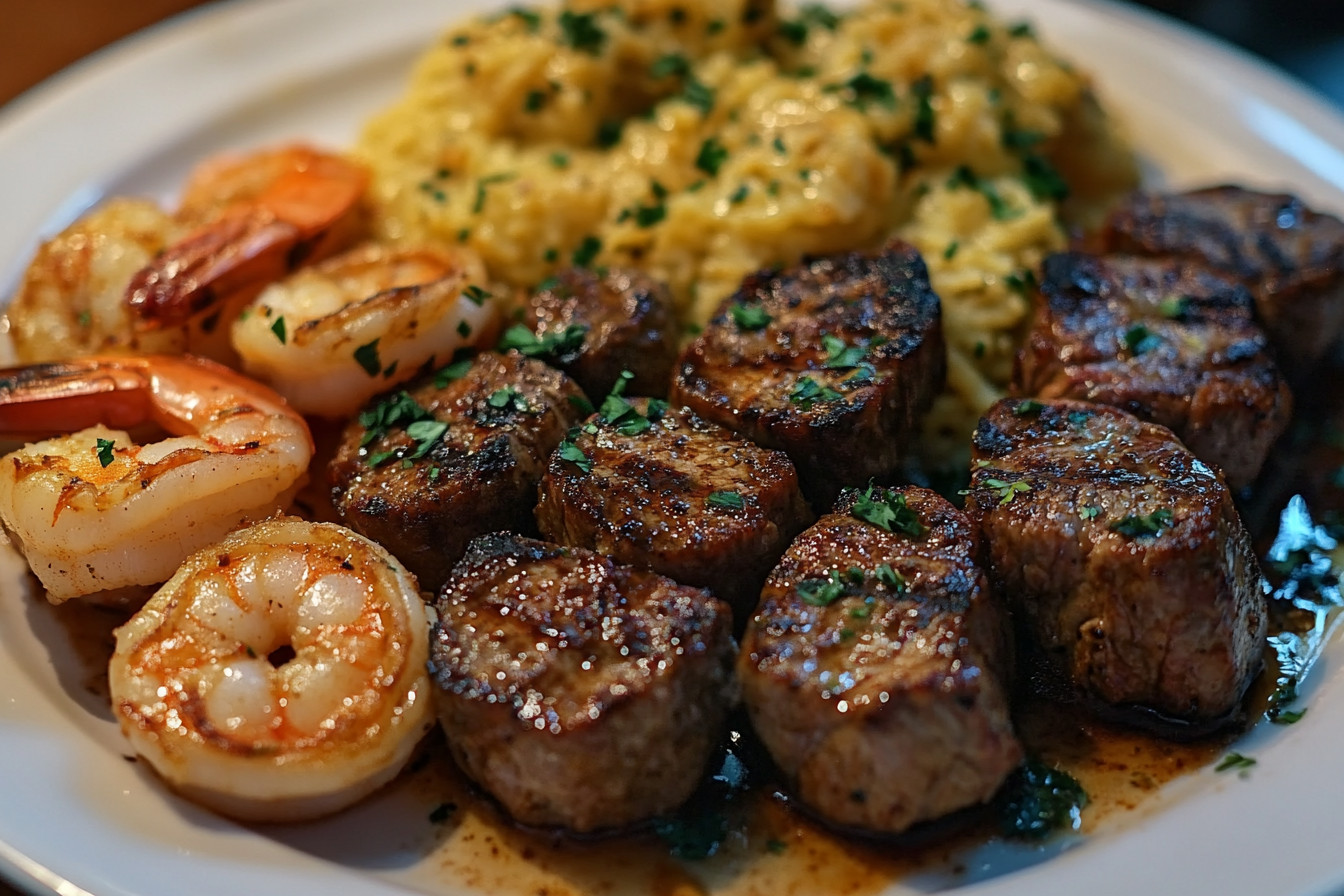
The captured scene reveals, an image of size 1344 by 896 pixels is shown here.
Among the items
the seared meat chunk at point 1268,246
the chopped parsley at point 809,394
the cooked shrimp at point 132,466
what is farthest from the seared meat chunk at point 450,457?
the seared meat chunk at point 1268,246

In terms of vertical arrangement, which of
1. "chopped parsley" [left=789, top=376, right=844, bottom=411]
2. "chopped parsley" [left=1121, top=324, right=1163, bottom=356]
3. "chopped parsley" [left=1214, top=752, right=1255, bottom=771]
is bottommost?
"chopped parsley" [left=1214, top=752, right=1255, bottom=771]

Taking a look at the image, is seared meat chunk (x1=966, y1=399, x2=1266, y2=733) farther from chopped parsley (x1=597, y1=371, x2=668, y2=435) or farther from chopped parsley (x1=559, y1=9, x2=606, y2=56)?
chopped parsley (x1=559, y1=9, x2=606, y2=56)

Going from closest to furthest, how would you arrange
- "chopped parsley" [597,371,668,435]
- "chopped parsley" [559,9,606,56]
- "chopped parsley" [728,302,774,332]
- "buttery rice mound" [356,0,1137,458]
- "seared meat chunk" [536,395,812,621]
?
"seared meat chunk" [536,395,812,621] → "chopped parsley" [597,371,668,435] → "chopped parsley" [728,302,774,332] → "buttery rice mound" [356,0,1137,458] → "chopped parsley" [559,9,606,56]

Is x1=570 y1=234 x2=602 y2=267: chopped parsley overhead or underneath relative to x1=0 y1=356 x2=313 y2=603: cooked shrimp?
overhead

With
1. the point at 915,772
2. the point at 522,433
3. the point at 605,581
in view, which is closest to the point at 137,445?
the point at 522,433

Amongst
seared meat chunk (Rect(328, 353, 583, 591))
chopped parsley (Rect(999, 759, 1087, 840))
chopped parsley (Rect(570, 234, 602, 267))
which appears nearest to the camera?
chopped parsley (Rect(999, 759, 1087, 840))

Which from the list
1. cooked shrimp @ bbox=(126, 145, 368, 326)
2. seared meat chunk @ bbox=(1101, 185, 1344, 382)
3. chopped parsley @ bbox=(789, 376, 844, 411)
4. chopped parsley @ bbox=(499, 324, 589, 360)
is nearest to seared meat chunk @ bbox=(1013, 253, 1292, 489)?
seared meat chunk @ bbox=(1101, 185, 1344, 382)

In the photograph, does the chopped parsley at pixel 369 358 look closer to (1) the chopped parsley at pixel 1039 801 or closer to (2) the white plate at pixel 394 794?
(2) the white plate at pixel 394 794
